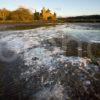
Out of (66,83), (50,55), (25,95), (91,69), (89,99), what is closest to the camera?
(89,99)

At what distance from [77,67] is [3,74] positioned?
10.5 ft

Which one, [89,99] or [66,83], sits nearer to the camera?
[89,99]

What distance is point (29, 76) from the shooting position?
Result: 7992mm

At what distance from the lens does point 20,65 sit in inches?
379

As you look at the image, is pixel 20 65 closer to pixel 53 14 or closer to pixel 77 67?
pixel 77 67

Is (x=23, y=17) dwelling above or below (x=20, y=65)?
below

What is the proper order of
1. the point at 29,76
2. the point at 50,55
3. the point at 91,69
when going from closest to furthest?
the point at 29,76, the point at 91,69, the point at 50,55

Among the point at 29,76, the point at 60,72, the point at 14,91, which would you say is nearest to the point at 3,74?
the point at 29,76

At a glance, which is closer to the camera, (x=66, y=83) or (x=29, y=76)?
(x=66, y=83)

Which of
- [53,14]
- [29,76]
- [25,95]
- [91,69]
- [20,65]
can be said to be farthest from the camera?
[53,14]

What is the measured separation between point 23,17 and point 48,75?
290 ft

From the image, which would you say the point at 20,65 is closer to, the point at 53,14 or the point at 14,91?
the point at 14,91

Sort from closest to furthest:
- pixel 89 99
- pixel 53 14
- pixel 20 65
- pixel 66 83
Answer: pixel 89 99
pixel 66 83
pixel 20 65
pixel 53 14

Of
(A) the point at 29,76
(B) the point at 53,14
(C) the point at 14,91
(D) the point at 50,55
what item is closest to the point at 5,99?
(C) the point at 14,91
